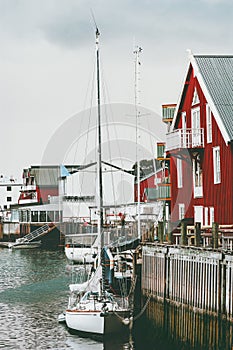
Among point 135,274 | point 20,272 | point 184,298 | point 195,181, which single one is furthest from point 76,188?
point 184,298

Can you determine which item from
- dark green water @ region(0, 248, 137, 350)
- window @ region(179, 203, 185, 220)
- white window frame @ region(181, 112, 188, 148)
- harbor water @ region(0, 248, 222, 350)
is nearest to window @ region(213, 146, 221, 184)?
white window frame @ region(181, 112, 188, 148)

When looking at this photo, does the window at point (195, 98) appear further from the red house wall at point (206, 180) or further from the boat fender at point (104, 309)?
the boat fender at point (104, 309)

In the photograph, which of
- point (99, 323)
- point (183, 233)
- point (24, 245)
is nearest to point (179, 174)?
point (183, 233)

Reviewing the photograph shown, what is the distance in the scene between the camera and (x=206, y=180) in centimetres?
4997

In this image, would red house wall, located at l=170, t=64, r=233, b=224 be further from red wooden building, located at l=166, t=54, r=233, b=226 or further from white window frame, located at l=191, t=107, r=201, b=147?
white window frame, located at l=191, t=107, r=201, b=147

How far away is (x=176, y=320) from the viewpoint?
37000mm

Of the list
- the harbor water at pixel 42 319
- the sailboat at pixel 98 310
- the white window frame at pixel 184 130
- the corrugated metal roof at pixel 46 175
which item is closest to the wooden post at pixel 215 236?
the harbor water at pixel 42 319

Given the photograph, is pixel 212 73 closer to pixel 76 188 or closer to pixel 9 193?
pixel 76 188

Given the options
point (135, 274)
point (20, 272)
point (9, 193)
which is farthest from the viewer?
point (9, 193)

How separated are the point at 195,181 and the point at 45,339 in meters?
18.2

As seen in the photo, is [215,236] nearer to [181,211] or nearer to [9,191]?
[181,211]

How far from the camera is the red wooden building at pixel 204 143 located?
4700 centimetres

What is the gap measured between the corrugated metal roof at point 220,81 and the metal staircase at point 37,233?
223 ft

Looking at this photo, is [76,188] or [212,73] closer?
[212,73]
